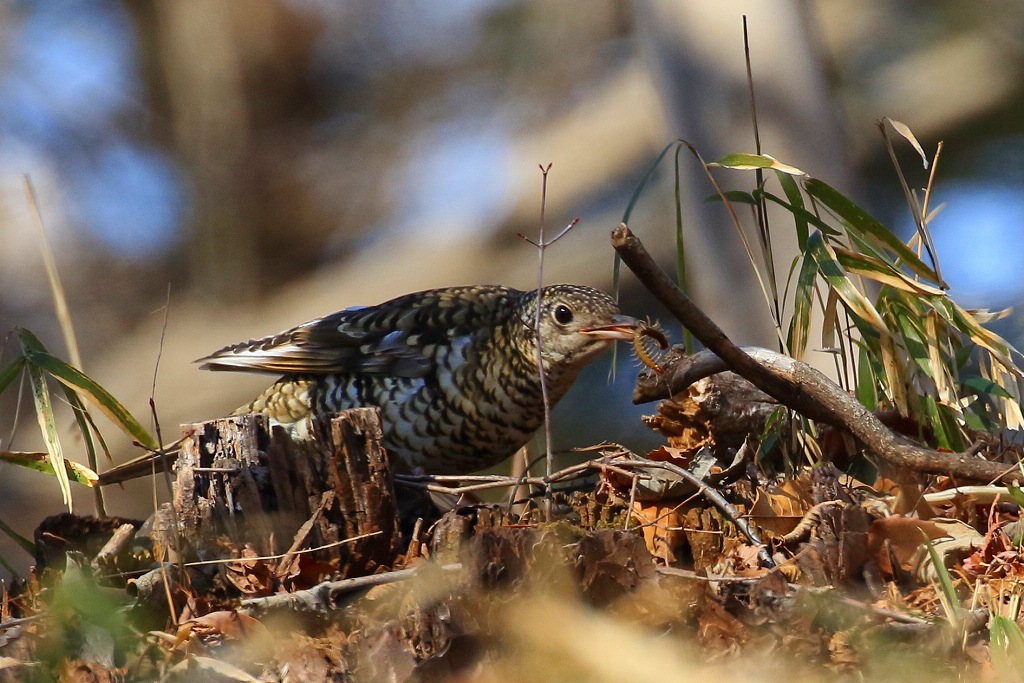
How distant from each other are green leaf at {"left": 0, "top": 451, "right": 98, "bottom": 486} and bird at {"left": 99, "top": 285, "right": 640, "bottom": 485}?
379 mm

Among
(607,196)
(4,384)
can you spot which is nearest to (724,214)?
(607,196)

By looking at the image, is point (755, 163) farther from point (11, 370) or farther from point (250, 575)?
point (11, 370)

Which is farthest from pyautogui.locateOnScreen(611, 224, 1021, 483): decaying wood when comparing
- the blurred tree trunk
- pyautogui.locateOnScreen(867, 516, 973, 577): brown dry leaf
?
the blurred tree trunk

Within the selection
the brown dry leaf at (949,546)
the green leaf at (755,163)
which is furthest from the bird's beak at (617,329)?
the brown dry leaf at (949,546)

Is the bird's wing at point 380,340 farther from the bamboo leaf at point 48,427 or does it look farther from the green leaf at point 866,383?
the green leaf at point 866,383

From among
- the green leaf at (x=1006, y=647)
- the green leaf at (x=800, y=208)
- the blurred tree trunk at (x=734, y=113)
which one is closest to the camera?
the green leaf at (x=1006, y=647)

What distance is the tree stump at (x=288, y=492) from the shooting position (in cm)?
171

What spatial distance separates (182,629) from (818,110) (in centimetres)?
309

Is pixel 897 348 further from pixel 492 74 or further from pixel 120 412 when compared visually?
pixel 492 74

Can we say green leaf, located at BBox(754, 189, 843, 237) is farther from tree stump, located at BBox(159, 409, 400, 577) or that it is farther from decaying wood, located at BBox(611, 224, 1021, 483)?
tree stump, located at BBox(159, 409, 400, 577)

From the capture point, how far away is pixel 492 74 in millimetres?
6516

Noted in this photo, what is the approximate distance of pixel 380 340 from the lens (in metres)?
2.74

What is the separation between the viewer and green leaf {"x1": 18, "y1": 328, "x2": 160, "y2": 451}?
78.2 inches

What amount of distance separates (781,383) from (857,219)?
0.40m
